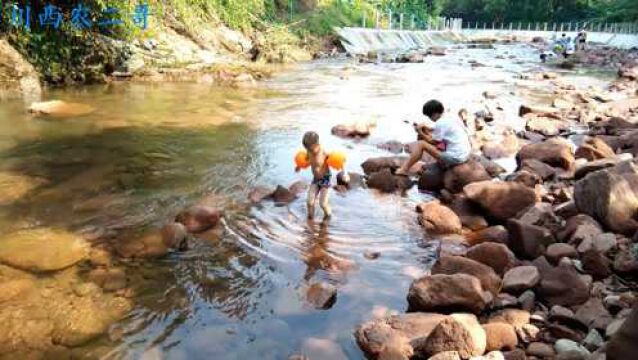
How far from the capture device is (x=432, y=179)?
29.5 ft

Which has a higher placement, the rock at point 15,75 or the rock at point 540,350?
the rock at point 15,75

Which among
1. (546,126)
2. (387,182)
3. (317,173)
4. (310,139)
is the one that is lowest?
(546,126)

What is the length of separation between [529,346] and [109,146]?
29.7 feet

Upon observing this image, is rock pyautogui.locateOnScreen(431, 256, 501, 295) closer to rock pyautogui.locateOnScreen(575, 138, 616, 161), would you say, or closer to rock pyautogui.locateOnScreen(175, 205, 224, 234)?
rock pyautogui.locateOnScreen(175, 205, 224, 234)

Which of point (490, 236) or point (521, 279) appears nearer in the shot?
point (521, 279)

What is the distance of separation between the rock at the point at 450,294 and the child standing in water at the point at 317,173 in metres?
2.69

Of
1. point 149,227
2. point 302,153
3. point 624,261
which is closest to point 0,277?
point 149,227

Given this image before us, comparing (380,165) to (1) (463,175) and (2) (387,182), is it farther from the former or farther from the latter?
(1) (463,175)

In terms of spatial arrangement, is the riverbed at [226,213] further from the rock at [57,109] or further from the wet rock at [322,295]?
the rock at [57,109]

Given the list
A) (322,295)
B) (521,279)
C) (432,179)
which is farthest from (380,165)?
(521,279)

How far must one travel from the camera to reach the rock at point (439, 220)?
23.5ft

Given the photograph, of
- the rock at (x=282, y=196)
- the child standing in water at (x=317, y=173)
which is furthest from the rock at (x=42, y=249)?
the child standing in water at (x=317, y=173)

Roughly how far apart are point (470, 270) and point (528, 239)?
105 cm

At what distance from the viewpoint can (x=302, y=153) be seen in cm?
762
